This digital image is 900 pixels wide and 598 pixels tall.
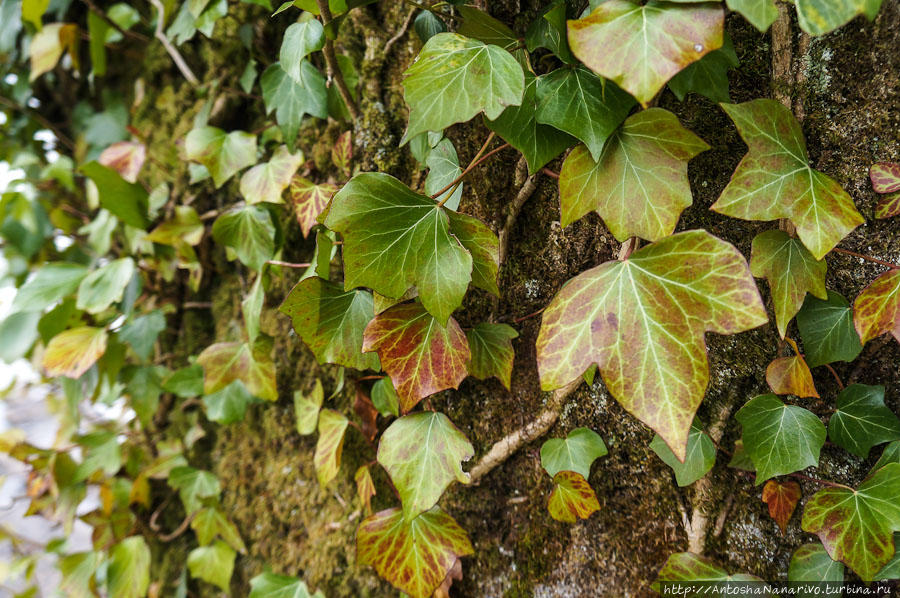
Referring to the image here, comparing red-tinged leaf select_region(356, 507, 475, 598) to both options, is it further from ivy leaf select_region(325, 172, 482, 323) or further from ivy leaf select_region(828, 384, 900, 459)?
ivy leaf select_region(828, 384, 900, 459)

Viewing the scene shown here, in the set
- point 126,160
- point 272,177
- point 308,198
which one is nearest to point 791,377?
point 308,198

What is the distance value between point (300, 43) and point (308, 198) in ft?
0.77

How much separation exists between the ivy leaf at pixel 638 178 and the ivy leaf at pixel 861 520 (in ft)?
1.19

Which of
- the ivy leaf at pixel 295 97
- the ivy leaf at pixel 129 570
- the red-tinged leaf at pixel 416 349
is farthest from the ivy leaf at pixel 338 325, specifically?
the ivy leaf at pixel 129 570

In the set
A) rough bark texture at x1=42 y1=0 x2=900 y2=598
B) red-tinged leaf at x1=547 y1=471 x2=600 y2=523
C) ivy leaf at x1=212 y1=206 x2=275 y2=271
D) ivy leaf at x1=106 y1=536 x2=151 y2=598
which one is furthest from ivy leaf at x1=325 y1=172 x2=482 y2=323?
ivy leaf at x1=106 y1=536 x2=151 y2=598

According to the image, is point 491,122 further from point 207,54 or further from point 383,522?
point 207,54

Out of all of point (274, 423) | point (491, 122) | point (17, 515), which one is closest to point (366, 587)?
point (274, 423)

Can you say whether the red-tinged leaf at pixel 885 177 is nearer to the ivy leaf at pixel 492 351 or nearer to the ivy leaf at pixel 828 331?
the ivy leaf at pixel 828 331

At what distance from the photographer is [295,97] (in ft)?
2.57

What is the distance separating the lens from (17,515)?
6.86 ft

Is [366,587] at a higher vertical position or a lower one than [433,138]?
lower

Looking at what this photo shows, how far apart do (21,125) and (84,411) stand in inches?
44.2

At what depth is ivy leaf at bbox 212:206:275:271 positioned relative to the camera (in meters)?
0.89

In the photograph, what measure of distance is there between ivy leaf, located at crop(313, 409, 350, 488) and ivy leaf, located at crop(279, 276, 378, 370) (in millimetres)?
181
